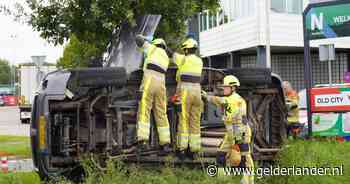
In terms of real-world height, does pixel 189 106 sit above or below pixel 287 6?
below

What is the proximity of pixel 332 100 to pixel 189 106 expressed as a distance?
16.9 ft

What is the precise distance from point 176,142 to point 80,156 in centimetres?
125

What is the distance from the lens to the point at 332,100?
11164 millimetres

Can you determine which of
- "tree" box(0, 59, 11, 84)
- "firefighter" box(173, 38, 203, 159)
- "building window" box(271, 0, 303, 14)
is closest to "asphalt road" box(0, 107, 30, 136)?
"firefighter" box(173, 38, 203, 159)

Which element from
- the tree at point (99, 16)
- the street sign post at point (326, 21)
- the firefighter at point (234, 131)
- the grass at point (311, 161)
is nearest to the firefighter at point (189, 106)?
the firefighter at point (234, 131)

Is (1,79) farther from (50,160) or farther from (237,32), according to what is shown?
(50,160)

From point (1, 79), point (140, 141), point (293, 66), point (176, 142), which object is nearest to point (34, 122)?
point (140, 141)

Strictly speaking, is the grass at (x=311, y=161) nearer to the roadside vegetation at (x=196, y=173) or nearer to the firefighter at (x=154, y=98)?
the roadside vegetation at (x=196, y=173)

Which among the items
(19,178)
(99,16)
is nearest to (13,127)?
(99,16)

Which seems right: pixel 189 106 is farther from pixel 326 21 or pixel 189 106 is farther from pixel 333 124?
pixel 333 124

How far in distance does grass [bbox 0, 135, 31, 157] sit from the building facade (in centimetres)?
1302

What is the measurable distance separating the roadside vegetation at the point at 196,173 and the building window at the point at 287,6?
2101 cm

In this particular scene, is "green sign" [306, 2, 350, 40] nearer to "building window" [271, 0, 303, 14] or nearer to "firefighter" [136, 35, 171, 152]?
"firefighter" [136, 35, 171, 152]

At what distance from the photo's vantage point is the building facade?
92.1ft
